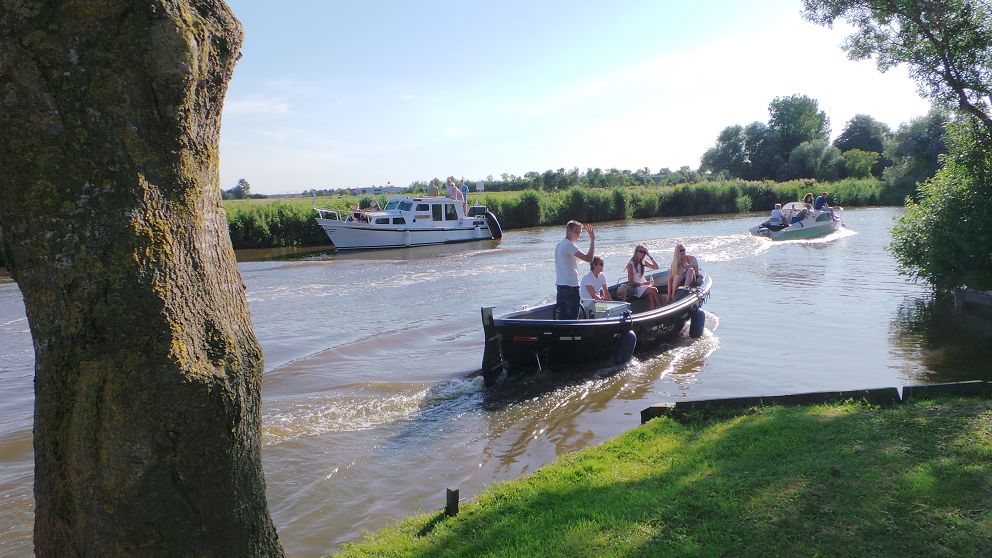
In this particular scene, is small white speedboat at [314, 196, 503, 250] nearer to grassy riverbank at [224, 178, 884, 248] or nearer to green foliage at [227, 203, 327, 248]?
green foliage at [227, 203, 327, 248]

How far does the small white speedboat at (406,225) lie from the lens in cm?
3419

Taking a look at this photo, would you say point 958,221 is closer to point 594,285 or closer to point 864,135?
point 594,285

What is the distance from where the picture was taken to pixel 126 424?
8.29 feet

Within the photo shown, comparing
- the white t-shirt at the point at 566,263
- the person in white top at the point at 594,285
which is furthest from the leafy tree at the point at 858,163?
the white t-shirt at the point at 566,263

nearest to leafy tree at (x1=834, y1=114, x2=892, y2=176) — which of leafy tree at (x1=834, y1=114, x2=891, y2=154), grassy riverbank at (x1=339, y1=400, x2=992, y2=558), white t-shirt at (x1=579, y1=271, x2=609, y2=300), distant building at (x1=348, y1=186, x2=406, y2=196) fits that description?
leafy tree at (x1=834, y1=114, x2=891, y2=154)

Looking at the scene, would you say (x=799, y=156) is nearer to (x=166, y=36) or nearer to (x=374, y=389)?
(x=374, y=389)

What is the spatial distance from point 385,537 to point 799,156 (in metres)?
85.3

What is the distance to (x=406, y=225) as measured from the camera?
35250 mm

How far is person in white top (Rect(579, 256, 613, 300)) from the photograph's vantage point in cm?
1155

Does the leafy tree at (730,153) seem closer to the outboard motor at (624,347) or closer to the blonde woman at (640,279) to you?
the blonde woman at (640,279)

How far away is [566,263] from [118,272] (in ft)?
27.0

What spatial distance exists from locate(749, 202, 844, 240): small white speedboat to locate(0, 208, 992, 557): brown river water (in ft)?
29.9

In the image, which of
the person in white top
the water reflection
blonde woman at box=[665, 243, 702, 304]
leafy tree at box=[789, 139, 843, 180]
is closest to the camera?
the water reflection

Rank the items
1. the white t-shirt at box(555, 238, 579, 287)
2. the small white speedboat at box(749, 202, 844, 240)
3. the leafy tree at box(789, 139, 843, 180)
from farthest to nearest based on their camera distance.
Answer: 1. the leafy tree at box(789, 139, 843, 180)
2. the small white speedboat at box(749, 202, 844, 240)
3. the white t-shirt at box(555, 238, 579, 287)
